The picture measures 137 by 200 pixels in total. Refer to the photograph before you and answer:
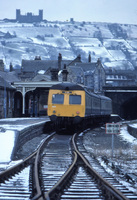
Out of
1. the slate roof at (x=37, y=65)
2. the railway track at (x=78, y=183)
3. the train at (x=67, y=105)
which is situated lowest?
the railway track at (x=78, y=183)

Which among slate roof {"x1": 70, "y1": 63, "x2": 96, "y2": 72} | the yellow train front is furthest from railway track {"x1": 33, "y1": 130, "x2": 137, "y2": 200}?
slate roof {"x1": 70, "y1": 63, "x2": 96, "y2": 72}

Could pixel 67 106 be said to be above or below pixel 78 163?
above

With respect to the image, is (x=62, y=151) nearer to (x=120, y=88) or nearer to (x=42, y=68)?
(x=120, y=88)

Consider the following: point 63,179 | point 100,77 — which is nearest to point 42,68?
point 100,77

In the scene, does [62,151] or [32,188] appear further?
[62,151]

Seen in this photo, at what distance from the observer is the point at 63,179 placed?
7.48 m

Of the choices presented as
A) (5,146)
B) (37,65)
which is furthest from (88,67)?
(5,146)

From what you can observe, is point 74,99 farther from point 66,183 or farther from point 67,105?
point 66,183

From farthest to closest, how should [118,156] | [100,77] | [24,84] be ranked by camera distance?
[100,77] → [24,84] → [118,156]

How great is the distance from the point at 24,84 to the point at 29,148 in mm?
24408

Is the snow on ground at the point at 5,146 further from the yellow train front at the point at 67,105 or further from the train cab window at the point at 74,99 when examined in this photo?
the train cab window at the point at 74,99

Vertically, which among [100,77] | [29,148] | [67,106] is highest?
[100,77]

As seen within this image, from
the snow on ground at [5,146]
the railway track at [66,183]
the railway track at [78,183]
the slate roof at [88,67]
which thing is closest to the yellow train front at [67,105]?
the snow on ground at [5,146]

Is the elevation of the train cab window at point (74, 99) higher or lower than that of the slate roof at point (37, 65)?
lower
